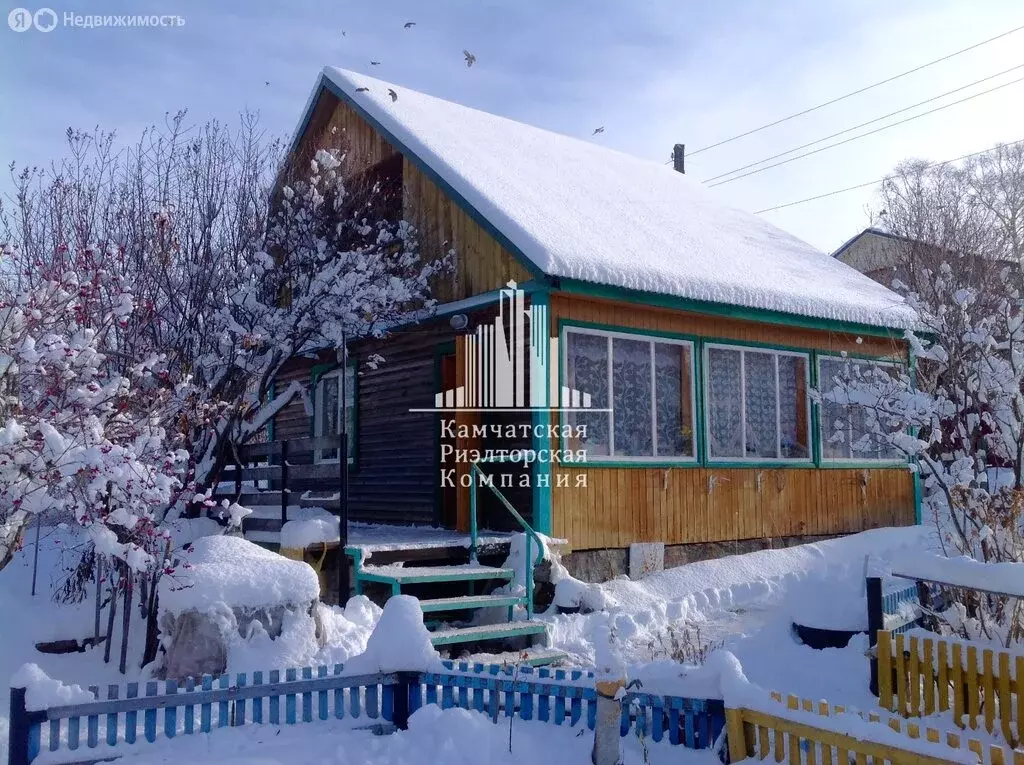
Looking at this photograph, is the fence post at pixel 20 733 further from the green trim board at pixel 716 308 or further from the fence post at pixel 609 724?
the green trim board at pixel 716 308

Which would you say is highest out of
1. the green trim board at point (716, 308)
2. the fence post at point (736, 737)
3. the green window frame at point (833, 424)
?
the green trim board at point (716, 308)

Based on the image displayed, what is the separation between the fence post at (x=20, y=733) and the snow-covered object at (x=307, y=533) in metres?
4.48

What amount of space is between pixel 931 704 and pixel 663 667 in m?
2.55

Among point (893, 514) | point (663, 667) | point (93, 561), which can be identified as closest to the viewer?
point (663, 667)

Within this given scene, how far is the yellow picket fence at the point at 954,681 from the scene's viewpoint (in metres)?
5.85

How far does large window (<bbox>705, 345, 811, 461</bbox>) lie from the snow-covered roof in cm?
83

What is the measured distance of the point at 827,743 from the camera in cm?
425

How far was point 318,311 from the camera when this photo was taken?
1116 centimetres

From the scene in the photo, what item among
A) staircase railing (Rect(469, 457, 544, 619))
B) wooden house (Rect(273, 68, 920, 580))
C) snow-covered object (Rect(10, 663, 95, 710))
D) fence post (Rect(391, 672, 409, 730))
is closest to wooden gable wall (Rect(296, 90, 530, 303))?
wooden house (Rect(273, 68, 920, 580))

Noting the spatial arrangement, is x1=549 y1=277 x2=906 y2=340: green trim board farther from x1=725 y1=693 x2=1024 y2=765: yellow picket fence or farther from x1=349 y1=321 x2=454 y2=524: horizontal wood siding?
x1=725 y1=693 x2=1024 y2=765: yellow picket fence

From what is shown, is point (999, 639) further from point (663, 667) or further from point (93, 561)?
point (93, 561)

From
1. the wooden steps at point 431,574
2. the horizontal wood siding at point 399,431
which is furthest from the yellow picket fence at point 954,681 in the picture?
the horizontal wood siding at point 399,431

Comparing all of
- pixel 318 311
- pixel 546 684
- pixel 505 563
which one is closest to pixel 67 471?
pixel 546 684

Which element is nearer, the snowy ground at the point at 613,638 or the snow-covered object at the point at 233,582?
the snowy ground at the point at 613,638
